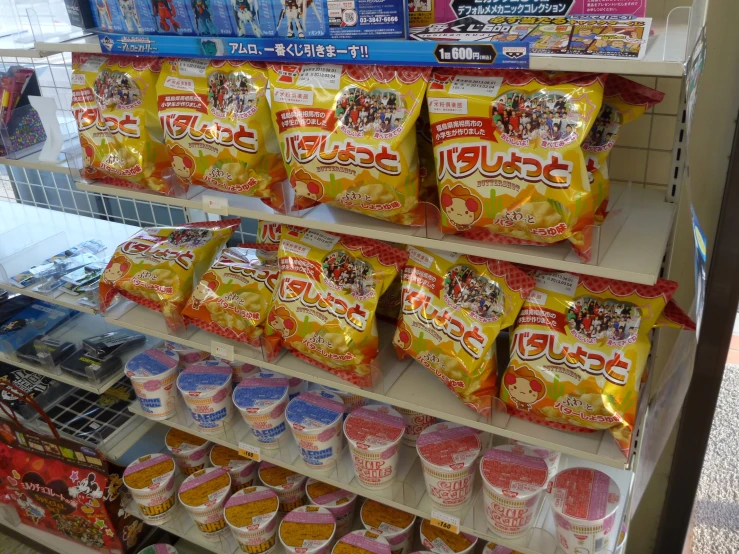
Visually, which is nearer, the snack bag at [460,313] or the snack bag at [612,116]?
the snack bag at [612,116]

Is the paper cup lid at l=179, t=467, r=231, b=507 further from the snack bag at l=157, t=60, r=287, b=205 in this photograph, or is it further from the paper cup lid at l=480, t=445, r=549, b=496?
the snack bag at l=157, t=60, r=287, b=205

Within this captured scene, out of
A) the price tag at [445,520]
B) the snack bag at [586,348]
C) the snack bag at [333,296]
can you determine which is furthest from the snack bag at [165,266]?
the snack bag at [586,348]

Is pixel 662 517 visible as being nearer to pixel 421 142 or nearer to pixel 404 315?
pixel 404 315

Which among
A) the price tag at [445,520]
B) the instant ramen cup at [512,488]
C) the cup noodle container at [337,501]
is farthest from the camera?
the cup noodle container at [337,501]

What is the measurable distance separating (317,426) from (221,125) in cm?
88

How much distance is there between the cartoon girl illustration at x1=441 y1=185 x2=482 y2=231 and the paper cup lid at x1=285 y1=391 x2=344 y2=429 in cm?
80

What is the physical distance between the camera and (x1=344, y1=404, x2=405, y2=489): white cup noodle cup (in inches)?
68.9

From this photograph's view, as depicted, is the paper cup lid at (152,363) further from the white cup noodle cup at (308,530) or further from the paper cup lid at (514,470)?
the paper cup lid at (514,470)

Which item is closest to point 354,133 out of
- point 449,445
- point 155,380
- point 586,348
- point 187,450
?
point 586,348

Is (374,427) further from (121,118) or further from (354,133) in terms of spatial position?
(121,118)

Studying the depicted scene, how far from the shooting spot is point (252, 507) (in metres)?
2.07

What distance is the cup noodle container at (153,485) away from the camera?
85.0 inches

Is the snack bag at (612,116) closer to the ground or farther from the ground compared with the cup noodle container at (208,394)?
farther from the ground

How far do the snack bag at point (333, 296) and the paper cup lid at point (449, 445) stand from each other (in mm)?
240
